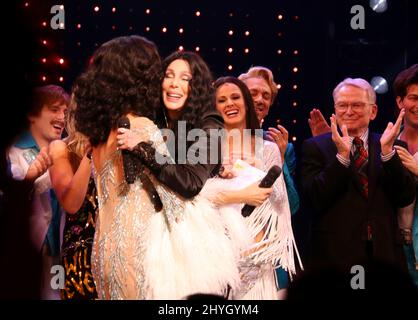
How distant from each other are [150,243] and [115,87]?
2.25 ft

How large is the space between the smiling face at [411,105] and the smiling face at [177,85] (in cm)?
175

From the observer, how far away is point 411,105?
469 cm

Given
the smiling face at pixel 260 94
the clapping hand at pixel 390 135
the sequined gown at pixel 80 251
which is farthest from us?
the smiling face at pixel 260 94

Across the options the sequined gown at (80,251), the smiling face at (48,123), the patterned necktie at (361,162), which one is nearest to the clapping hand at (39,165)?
the sequined gown at (80,251)

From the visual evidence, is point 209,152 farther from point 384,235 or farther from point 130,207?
point 384,235

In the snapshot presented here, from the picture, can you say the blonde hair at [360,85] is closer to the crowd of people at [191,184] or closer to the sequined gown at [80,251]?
the crowd of people at [191,184]

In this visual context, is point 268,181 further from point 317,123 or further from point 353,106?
point 317,123

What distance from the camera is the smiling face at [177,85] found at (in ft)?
11.7

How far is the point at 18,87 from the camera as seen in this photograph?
2564 millimetres

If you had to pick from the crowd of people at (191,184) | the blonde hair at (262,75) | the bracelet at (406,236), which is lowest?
the bracelet at (406,236)

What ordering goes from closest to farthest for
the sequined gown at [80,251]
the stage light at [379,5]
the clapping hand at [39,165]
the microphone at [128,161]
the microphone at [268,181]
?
the microphone at [128,161] < the microphone at [268,181] < the sequined gown at [80,251] < the clapping hand at [39,165] < the stage light at [379,5]
